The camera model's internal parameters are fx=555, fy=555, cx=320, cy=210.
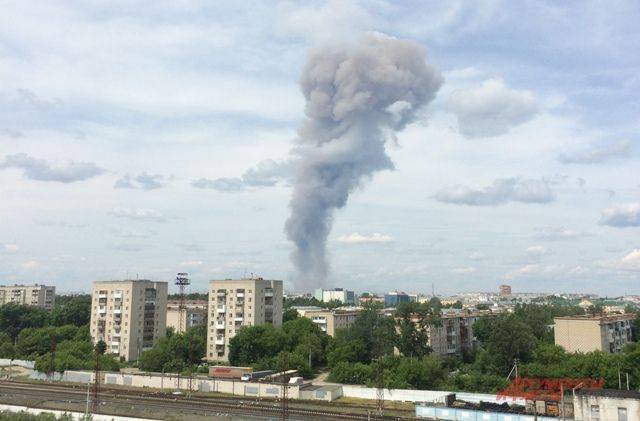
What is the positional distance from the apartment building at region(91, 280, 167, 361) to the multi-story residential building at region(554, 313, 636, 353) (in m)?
53.1

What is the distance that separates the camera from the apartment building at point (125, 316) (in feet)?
242

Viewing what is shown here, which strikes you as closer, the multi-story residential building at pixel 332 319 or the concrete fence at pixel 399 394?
the concrete fence at pixel 399 394

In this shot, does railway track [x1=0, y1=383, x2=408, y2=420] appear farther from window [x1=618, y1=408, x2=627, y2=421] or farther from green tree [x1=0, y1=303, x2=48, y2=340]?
green tree [x1=0, y1=303, x2=48, y2=340]

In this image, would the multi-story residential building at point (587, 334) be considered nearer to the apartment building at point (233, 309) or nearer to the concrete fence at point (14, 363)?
the apartment building at point (233, 309)

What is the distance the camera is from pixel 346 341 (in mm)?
65875

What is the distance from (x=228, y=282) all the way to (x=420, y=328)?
26.3 m

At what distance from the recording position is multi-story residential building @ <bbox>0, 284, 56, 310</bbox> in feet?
430

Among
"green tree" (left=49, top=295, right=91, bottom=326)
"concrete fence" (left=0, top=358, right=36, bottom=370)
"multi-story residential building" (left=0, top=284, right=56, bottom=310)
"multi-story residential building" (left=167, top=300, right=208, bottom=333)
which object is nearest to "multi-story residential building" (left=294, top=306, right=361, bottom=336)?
"multi-story residential building" (left=167, top=300, right=208, bottom=333)

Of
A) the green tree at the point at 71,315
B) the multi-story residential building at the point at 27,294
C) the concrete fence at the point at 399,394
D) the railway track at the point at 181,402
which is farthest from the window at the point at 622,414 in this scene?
the multi-story residential building at the point at 27,294

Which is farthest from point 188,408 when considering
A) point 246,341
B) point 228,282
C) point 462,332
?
point 462,332

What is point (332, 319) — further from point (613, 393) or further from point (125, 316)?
point (613, 393)

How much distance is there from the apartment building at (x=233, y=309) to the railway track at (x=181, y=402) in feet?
68.4

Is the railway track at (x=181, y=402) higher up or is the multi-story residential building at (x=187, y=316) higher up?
the multi-story residential building at (x=187, y=316)

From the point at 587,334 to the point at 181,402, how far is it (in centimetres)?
4655
